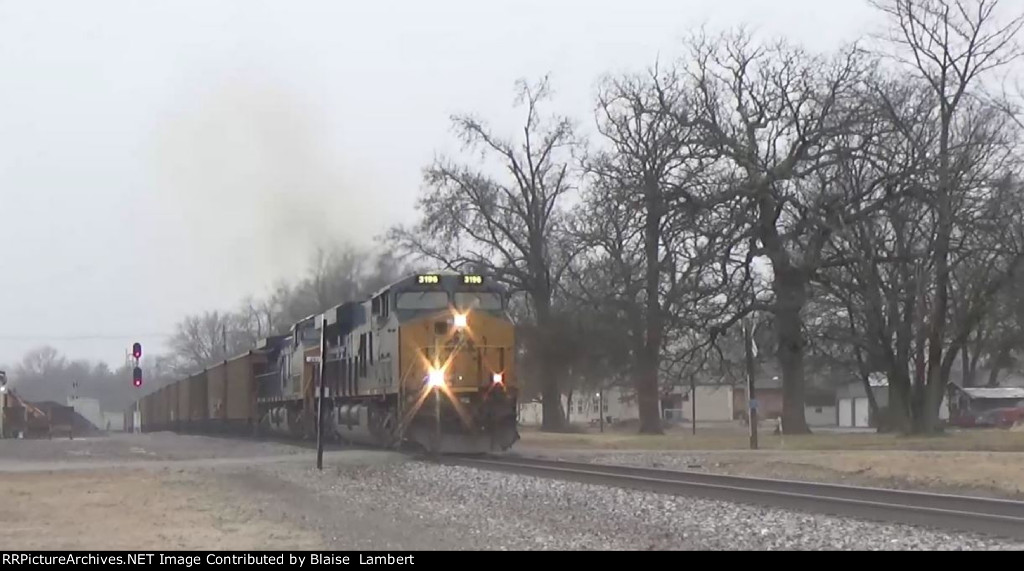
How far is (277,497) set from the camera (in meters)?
17.6

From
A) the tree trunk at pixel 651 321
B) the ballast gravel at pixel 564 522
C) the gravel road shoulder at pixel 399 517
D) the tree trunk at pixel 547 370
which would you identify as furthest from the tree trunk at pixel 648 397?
the ballast gravel at pixel 564 522

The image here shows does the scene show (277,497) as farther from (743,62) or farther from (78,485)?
(743,62)

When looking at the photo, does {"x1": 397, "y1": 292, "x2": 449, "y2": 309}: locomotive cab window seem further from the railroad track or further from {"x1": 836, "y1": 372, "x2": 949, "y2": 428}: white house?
{"x1": 836, "y1": 372, "x2": 949, "y2": 428}: white house

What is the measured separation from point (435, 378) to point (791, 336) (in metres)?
16.9

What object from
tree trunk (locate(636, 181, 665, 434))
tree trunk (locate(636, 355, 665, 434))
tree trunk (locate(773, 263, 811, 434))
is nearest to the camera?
tree trunk (locate(773, 263, 811, 434))

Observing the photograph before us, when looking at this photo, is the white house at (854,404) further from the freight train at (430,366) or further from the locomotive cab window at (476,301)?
the locomotive cab window at (476,301)

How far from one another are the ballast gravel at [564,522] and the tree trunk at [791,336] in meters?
20.3

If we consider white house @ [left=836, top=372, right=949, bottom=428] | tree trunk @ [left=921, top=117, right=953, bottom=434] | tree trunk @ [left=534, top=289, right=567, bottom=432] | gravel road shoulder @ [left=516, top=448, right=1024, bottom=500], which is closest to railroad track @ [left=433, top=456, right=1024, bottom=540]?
gravel road shoulder @ [left=516, top=448, right=1024, bottom=500]

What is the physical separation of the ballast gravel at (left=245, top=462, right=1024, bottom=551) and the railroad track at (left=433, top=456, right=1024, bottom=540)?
553 millimetres

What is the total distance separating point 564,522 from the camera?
44.7ft

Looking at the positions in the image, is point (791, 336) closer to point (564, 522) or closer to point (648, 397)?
point (648, 397)

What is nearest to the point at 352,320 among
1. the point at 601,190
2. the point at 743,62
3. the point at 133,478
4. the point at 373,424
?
the point at 373,424

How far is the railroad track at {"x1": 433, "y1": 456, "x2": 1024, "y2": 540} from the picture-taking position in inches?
514

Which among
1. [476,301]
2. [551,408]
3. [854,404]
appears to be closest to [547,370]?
[551,408]
